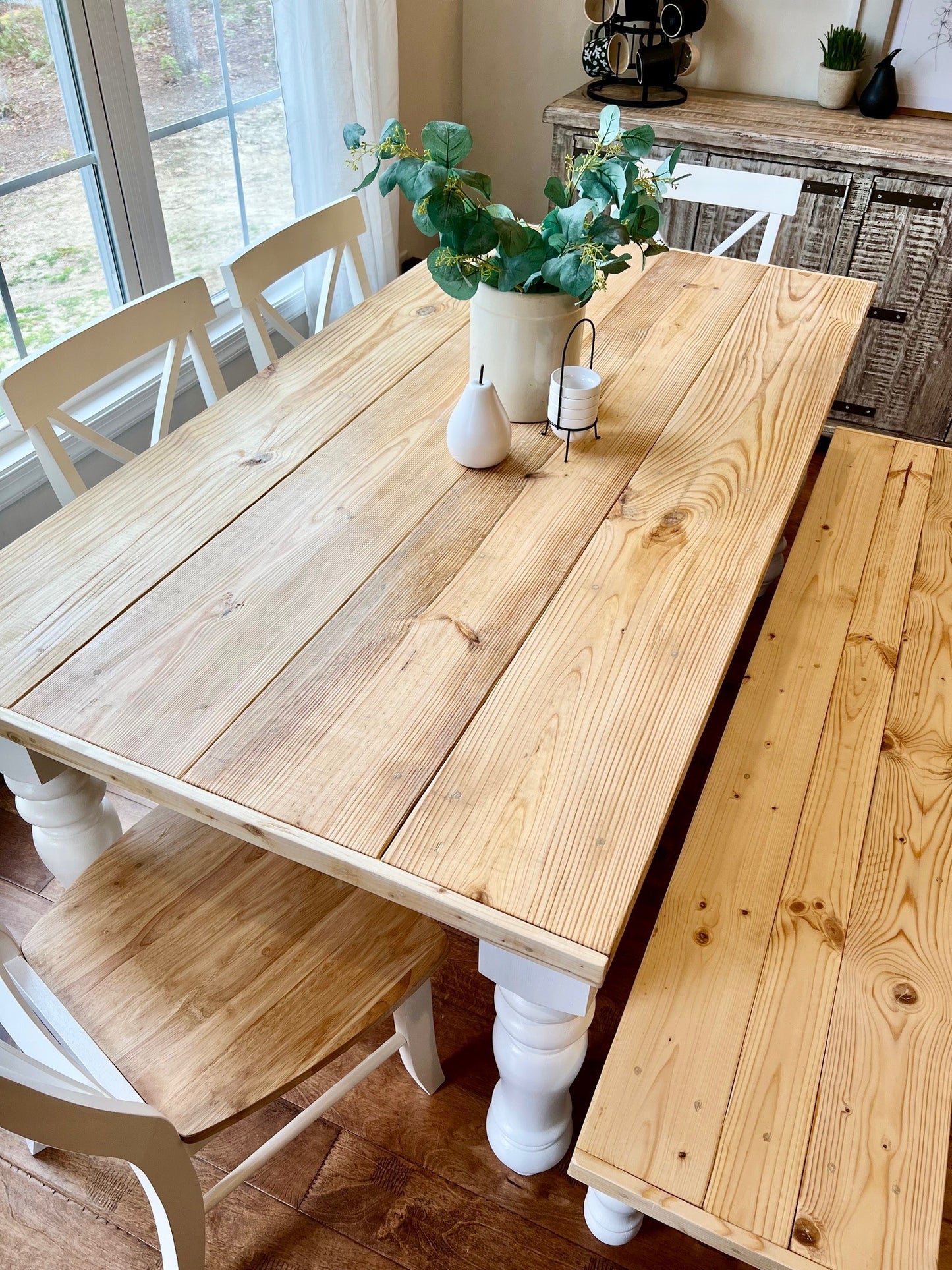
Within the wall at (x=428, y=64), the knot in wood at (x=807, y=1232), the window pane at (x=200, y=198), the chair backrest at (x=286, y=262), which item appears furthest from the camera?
the wall at (x=428, y=64)

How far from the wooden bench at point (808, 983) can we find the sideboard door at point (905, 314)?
145 cm

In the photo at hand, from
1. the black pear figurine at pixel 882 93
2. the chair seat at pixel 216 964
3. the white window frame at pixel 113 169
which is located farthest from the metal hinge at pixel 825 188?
the chair seat at pixel 216 964

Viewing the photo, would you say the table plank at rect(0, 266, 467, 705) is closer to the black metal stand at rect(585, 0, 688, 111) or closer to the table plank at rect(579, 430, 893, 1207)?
the table plank at rect(579, 430, 893, 1207)

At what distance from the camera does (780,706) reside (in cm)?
142

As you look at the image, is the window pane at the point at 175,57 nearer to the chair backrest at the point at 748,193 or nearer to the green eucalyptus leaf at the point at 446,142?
the chair backrest at the point at 748,193

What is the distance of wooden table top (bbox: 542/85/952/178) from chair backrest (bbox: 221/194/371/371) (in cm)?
114

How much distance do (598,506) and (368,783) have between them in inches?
22.9

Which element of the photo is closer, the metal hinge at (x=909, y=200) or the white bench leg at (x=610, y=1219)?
the white bench leg at (x=610, y=1219)

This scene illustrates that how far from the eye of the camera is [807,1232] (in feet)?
2.94

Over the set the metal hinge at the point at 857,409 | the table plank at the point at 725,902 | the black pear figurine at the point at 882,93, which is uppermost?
the black pear figurine at the point at 882,93

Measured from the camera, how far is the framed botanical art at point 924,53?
2684 mm

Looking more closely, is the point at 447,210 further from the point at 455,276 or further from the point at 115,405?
the point at 115,405

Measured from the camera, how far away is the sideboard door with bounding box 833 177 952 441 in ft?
8.36

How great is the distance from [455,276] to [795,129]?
6.02 feet
